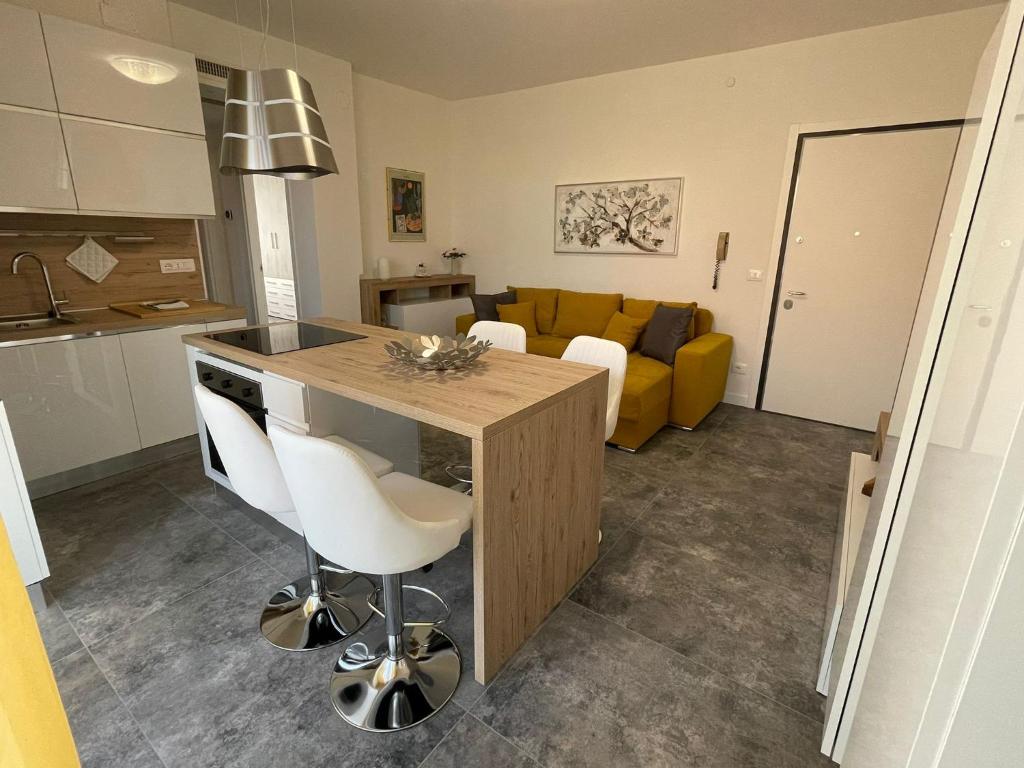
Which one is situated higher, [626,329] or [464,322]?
[626,329]

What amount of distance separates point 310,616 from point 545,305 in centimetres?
357

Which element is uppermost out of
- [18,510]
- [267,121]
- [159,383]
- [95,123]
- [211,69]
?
Answer: [211,69]

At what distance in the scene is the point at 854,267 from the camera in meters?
3.58

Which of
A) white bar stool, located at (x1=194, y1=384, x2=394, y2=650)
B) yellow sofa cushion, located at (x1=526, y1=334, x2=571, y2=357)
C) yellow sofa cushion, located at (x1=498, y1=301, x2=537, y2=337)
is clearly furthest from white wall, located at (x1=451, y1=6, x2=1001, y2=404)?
white bar stool, located at (x1=194, y1=384, x2=394, y2=650)

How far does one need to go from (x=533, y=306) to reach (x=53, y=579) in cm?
379

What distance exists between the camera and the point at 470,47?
381cm

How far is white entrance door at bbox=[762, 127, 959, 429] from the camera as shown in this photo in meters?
3.32

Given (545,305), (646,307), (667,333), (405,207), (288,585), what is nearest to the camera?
(288,585)

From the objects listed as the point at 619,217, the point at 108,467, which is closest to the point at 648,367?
the point at 619,217

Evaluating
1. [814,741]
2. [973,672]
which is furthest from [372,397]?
[814,741]

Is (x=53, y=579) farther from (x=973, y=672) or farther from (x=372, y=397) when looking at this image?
(x=973, y=672)

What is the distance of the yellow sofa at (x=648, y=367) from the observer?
3.33m

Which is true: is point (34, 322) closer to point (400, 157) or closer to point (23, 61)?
point (23, 61)

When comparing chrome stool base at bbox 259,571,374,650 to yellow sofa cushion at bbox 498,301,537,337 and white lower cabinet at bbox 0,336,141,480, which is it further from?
yellow sofa cushion at bbox 498,301,537,337
